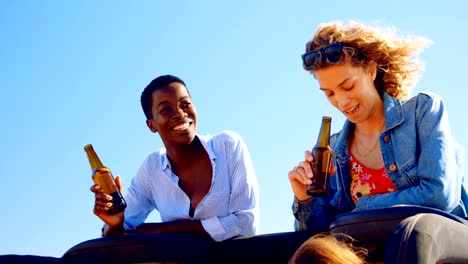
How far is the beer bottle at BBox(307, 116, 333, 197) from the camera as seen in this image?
117 inches

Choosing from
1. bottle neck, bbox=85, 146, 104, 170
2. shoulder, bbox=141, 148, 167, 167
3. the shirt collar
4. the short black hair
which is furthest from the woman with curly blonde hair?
bottle neck, bbox=85, 146, 104, 170

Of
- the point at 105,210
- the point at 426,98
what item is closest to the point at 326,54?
the point at 426,98

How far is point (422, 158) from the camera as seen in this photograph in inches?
112

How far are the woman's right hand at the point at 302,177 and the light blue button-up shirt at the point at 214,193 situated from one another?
53 centimetres

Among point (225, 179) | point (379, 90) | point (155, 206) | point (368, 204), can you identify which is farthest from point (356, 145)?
point (155, 206)

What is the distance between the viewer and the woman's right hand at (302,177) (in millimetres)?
2896

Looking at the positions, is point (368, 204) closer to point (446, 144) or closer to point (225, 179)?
point (446, 144)

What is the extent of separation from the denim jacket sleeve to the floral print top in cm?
8

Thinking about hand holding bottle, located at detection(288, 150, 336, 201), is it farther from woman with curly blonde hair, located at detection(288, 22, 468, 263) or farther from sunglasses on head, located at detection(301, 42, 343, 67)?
sunglasses on head, located at detection(301, 42, 343, 67)

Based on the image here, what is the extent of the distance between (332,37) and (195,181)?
107cm

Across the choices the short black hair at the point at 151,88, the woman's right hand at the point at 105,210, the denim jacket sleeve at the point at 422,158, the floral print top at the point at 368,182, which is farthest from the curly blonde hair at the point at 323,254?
the short black hair at the point at 151,88

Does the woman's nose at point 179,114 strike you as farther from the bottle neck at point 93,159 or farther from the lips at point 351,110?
the lips at point 351,110

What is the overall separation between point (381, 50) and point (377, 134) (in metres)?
0.38

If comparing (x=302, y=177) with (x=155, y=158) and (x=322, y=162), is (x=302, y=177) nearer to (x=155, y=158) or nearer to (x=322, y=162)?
(x=322, y=162)
